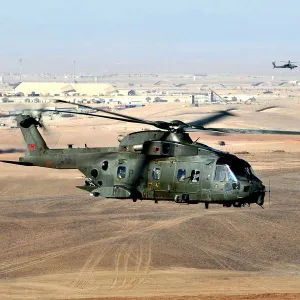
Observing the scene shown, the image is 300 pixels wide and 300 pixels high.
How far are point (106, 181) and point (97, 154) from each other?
4.33 feet

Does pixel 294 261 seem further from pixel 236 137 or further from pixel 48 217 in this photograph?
pixel 236 137

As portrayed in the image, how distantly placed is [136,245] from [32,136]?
19134 millimetres

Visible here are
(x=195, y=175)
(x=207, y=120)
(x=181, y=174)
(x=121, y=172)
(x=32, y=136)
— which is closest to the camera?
(x=195, y=175)

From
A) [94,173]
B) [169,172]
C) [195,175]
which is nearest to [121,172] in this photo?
[94,173]

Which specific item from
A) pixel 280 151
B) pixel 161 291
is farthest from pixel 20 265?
pixel 280 151

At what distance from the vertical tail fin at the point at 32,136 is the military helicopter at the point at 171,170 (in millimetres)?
2943

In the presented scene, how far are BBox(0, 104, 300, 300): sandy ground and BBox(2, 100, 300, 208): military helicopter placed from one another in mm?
5860

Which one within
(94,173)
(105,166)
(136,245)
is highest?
(105,166)

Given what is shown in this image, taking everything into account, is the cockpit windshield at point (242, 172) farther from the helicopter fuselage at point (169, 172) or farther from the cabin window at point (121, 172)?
the cabin window at point (121, 172)

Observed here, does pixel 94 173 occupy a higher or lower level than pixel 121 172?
lower

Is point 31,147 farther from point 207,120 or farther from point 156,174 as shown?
point 207,120

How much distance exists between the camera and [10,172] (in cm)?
7988

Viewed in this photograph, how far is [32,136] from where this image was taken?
4128 centimetres

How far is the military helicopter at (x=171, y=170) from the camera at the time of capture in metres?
35.1
